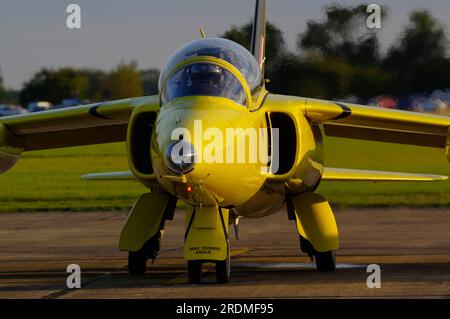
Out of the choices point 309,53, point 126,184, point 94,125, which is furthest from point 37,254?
point 126,184

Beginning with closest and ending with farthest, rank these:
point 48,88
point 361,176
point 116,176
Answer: point 361,176 → point 116,176 → point 48,88

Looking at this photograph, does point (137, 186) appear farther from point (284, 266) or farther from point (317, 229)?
point (317, 229)

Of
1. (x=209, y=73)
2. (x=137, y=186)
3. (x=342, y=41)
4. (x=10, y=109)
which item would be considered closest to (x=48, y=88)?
(x=10, y=109)

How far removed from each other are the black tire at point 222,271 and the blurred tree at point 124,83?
25.0 meters

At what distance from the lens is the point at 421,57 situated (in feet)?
69.9

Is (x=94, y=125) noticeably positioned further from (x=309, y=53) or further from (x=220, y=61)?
(x=309, y=53)

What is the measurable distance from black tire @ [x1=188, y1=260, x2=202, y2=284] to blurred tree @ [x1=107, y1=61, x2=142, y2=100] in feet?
82.0

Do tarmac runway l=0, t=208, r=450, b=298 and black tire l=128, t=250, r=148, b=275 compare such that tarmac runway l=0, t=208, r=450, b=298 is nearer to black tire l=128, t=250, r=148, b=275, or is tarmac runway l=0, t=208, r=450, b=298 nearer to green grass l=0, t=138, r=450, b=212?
black tire l=128, t=250, r=148, b=275

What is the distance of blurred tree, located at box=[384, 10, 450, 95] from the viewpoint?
2077cm

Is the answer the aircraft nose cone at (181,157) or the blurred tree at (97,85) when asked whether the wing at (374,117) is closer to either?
the aircraft nose cone at (181,157)

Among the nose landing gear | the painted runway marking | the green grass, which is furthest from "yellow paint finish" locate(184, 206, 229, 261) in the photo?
the green grass

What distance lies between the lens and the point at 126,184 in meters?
34.0

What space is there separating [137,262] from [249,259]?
2728mm
